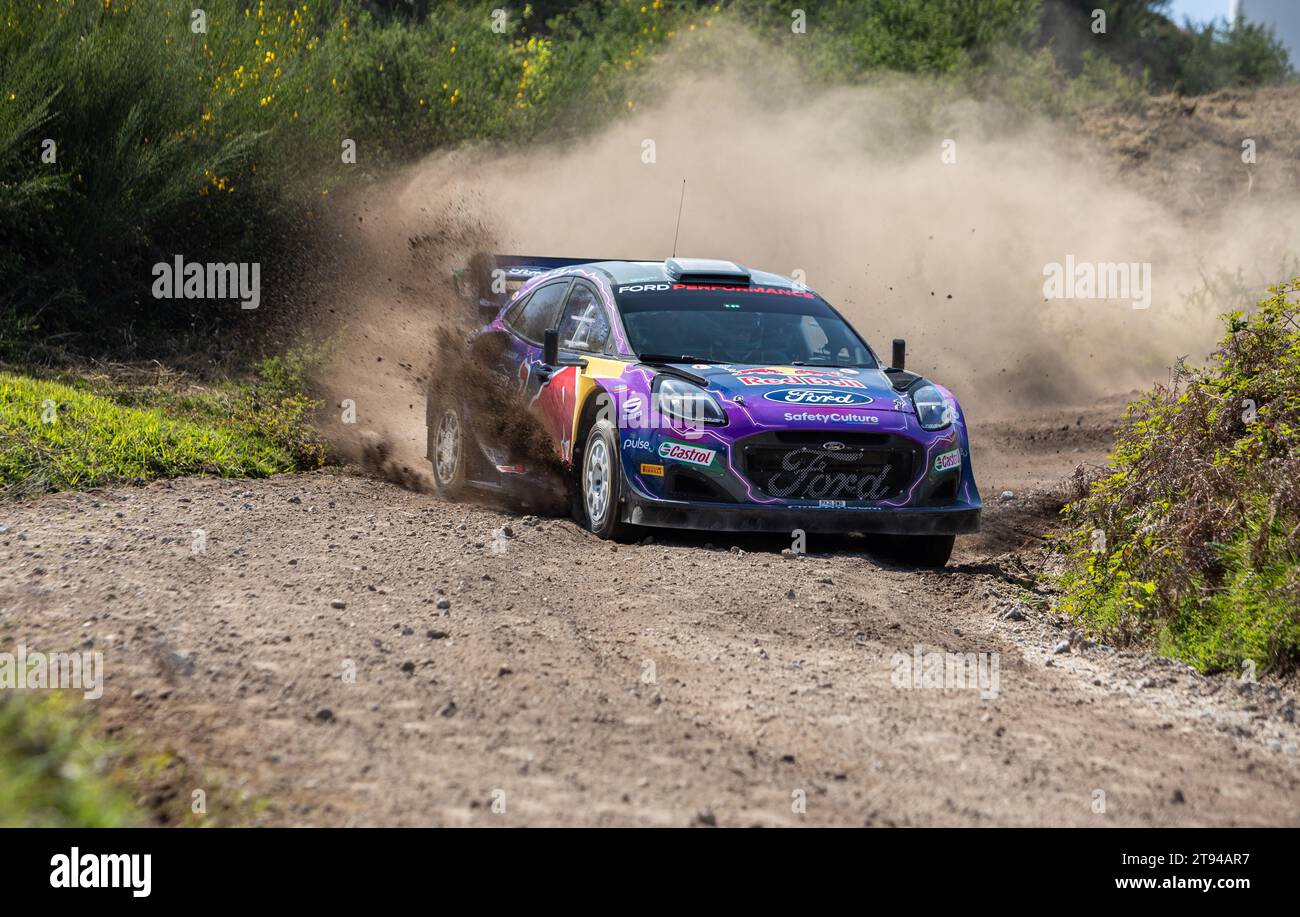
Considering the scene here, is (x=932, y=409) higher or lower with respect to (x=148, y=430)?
higher

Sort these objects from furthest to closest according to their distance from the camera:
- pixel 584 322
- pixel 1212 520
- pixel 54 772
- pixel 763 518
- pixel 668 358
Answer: pixel 584 322 → pixel 668 358 → pixel 763 518 → pixel 1212 520 → pixel 54 772

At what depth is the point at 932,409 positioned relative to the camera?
865 centimetres

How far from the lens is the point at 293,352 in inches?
552

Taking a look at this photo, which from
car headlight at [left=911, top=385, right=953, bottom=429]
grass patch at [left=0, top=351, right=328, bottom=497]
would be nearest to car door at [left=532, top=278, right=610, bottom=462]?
car headlight at [left=911, top=385, right=953, bottom=429]

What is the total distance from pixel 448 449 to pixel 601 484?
228cm

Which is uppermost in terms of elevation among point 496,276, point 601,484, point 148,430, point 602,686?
point 496,276

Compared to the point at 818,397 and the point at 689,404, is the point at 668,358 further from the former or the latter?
the point at 818,397

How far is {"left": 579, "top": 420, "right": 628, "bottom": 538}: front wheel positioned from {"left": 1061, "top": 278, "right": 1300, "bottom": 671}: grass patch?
2482mm

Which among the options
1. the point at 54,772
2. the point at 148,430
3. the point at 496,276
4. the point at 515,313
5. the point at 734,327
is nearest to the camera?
the point at 54,772

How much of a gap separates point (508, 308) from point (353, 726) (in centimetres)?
655

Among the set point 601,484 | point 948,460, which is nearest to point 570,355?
point 601,484
